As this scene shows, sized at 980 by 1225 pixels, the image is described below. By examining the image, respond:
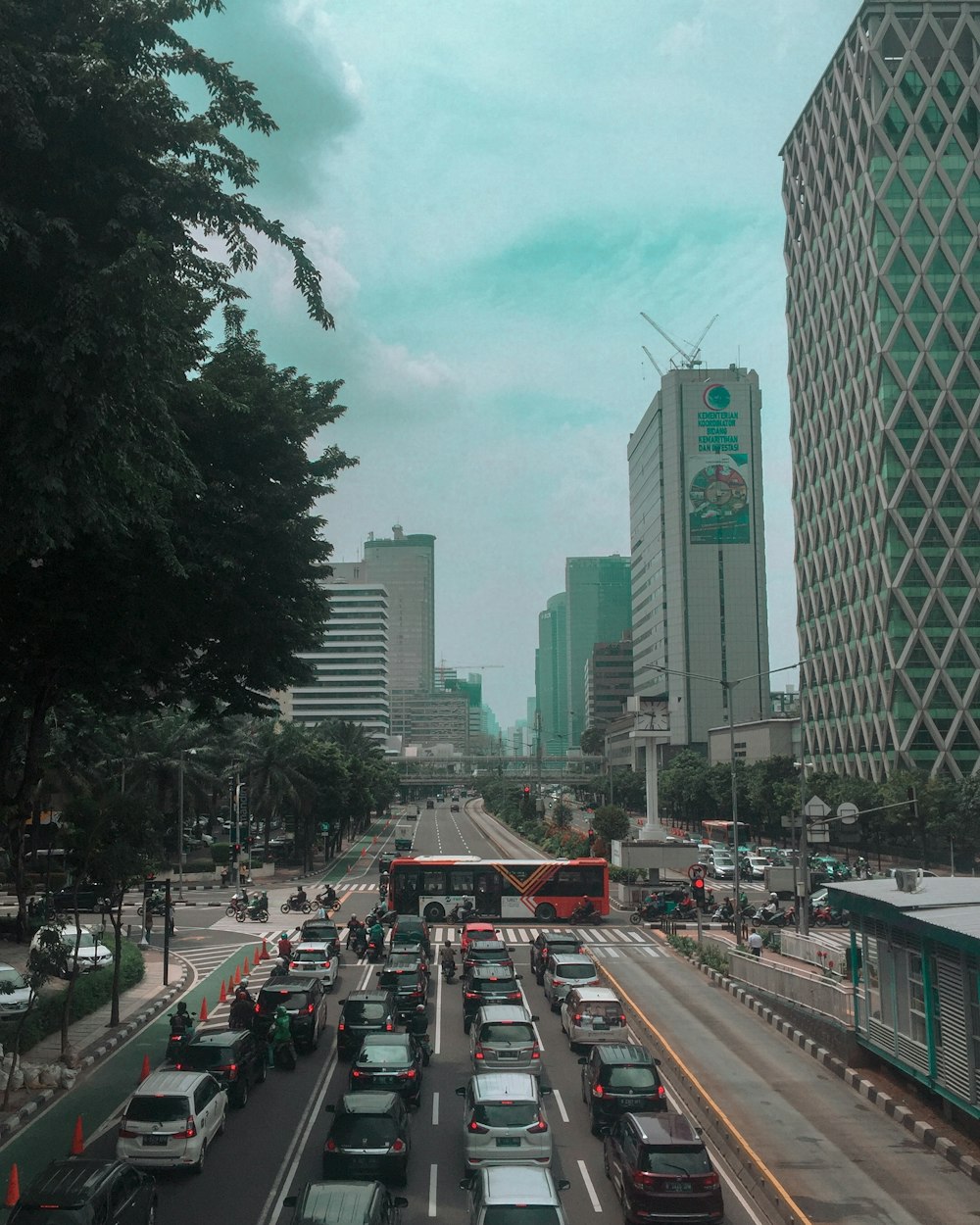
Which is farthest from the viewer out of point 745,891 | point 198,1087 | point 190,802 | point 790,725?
point 790,725

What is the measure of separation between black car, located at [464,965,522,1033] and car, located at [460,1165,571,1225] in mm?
14751

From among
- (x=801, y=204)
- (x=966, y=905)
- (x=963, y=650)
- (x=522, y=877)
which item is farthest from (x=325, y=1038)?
(x=801, y=204)

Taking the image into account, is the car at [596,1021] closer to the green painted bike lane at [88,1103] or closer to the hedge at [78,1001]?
the green painted bike lane at [88,1103]

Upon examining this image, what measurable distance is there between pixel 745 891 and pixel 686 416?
11840cm

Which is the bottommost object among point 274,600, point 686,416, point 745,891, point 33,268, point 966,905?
point 745,891

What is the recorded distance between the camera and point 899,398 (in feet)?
327

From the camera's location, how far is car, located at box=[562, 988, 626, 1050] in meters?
26.6

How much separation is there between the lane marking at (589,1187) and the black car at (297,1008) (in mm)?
10313

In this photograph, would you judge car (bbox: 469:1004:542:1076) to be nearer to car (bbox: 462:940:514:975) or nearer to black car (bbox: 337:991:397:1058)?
black car (bbox: 337:991:397:1058)

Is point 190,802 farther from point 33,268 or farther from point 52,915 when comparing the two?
point 33,268

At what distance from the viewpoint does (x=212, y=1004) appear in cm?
3394

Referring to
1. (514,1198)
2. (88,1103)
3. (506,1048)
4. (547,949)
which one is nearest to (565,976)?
(547,949)

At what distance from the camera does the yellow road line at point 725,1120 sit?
51.8ft

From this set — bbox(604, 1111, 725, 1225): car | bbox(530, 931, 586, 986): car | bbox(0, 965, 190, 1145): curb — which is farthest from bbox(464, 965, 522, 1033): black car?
bbox(604, 1111, 725, 1225): car
